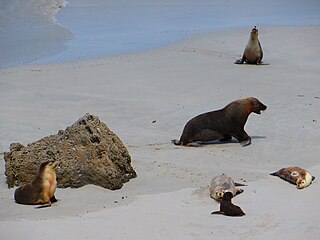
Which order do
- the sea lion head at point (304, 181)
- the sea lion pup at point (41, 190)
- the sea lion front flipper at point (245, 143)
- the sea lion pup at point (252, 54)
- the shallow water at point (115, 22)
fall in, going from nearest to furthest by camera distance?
the sea lion pup at point (41, 190) → the sea lion head at point (304, 181) → the sea lion front flipper at point (245, 143) → the sea lion pup at point (252, 54) → the shallow water at point (115, 22)

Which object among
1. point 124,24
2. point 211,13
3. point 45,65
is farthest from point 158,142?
point 211,13

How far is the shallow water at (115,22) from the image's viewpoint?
19000 mm

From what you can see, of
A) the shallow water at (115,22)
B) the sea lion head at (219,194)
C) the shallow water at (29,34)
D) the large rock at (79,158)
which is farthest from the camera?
the shallow water at (115,22)

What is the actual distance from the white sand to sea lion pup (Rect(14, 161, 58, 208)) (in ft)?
0.34

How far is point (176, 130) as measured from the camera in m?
10.4

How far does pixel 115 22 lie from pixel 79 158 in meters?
18.1

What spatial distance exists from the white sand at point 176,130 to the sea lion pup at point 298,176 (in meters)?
0.08

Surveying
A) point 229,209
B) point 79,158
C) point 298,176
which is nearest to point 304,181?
point 298,176

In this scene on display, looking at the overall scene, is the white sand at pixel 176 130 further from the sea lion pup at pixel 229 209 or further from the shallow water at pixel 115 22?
the shallow water at pixel 115 22

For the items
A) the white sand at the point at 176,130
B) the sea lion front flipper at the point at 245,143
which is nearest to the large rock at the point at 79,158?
the white sand at the point at 176,130

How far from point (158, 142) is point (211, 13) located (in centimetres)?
1896

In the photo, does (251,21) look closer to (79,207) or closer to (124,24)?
(124,24)

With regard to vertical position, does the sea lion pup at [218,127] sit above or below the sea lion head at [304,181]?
below

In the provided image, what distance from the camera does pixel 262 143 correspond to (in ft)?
31.0
